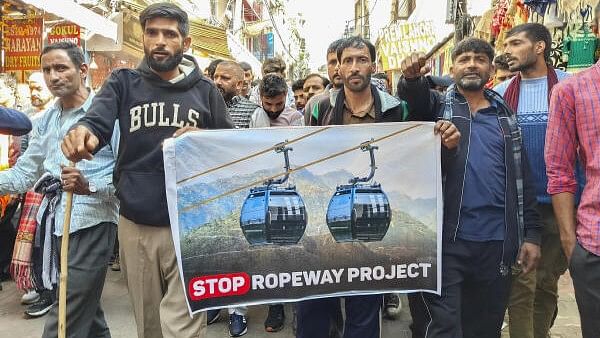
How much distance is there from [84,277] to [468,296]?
2.15m

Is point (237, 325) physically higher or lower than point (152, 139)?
lower

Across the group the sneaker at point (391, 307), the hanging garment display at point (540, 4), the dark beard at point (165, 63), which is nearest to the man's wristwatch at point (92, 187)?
the dark beard at point (165, 63)

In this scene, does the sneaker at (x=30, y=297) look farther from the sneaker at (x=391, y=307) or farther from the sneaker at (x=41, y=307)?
the sneaker at (x=391, y=307)

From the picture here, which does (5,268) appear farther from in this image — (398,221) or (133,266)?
(398,221)

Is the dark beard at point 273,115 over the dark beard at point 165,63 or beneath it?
beneath

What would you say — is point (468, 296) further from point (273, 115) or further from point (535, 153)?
point (273, 115)

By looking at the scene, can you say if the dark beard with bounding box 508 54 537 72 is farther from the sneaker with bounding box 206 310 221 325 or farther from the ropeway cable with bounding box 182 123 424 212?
the sneaker with bounding box 206 310 221 325

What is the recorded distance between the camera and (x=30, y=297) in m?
4.87

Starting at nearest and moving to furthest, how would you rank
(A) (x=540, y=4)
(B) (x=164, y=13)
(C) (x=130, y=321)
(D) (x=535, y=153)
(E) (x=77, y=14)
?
(B) (x=164, y=13)
(D) (x=535, y=153)
(C) (x=130, y=321)
(A) (x=540, y=4)
(E) (x=77, y=14)

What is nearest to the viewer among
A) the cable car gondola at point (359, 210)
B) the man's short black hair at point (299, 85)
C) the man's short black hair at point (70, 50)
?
the cable car gondola at point (359, 210)

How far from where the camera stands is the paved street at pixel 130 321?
13.9ft

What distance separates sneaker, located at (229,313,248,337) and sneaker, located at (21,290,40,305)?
197cm

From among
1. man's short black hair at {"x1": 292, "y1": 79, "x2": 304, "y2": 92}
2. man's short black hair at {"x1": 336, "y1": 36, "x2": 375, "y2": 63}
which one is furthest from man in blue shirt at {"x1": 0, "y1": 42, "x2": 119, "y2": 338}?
man's short black hair at {"x1": 292, "y1": 79, "x2": 304, "y2": 92}

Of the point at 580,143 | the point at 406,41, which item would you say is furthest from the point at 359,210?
the point at 406,41
